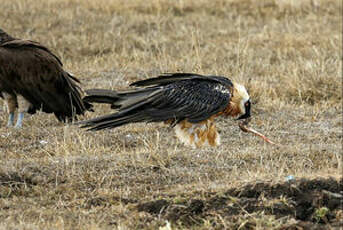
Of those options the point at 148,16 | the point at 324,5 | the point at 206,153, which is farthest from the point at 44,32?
the point at 206,153

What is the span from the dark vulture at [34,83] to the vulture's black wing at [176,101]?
4.71 ft

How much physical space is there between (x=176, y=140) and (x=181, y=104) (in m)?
0.69

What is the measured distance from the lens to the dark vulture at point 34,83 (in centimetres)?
757

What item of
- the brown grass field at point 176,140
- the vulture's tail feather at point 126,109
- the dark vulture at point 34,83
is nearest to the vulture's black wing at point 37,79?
the dark vulture at point 34,83

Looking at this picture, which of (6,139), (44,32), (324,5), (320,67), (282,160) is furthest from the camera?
(324,5)

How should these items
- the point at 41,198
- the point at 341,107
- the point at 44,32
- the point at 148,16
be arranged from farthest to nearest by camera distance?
the point at 148,16, the point at 44,32, the point at 341,107, the point at 41,198

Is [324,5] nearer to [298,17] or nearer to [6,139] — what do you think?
[298,17]

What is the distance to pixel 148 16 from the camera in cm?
1263

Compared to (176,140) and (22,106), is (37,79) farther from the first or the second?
(176,140)

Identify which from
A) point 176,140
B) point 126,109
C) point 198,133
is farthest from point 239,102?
point 126,109

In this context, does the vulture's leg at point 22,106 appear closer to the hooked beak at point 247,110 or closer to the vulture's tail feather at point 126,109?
the vulture's tail feather at point 126,109

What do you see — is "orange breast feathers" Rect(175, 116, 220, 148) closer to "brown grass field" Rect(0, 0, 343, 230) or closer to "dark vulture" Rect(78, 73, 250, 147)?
→ "dark vulture" Rect(78, 73, 250, 147)

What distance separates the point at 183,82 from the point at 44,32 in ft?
18.4

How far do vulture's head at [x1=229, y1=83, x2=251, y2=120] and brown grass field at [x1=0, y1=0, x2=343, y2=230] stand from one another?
1.10ft
